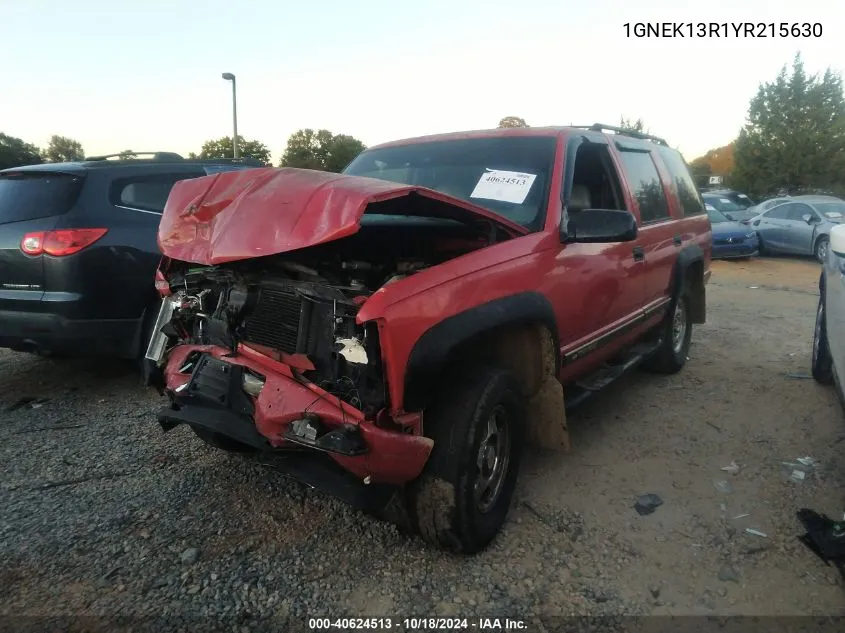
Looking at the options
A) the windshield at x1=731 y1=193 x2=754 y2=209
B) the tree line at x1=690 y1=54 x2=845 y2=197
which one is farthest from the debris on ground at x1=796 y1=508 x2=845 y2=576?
the tree line at x1=690 y1=54 x2=845 y2=197

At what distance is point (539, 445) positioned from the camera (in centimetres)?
332

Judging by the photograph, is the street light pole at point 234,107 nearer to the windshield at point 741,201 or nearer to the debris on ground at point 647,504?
the windshield at point 741,201

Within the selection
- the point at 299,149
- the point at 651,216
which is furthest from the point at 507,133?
the point at 299,149

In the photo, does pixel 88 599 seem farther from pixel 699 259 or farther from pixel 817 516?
pixel 699 259

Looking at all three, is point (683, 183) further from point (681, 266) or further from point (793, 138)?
point (793, 138)

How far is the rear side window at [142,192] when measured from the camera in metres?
4.75

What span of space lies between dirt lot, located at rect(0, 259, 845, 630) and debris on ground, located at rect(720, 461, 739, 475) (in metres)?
0.05

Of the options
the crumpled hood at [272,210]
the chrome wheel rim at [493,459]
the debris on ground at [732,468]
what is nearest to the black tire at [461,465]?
the chrome wheel rim at [493,459]

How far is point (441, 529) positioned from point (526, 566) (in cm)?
47

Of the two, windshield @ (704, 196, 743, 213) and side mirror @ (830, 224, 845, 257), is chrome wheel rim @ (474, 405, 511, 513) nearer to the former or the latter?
side mirror @ (830, 224, 845, 257)

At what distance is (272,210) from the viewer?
2539 mm

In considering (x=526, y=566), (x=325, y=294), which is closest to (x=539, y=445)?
(x=526, y=566)

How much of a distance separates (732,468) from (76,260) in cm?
447

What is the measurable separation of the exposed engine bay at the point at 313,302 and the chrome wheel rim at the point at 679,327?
2.97 metres
